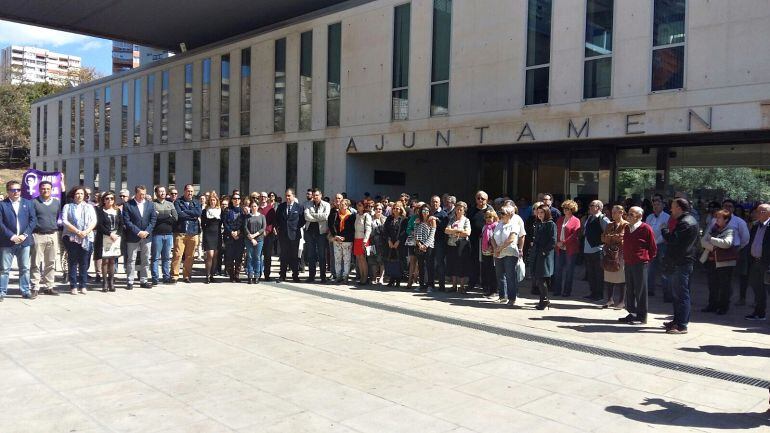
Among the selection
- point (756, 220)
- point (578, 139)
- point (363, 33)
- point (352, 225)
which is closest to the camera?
point (756, 220)

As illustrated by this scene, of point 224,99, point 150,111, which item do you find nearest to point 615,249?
point 224,99

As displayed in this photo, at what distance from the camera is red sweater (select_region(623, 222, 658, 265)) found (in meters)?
8.45

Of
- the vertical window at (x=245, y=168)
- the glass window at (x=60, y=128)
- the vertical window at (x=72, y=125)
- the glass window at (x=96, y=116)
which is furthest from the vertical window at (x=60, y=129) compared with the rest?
the vertical window at (x=245, y=168)

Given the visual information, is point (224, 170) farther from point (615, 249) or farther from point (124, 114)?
point (615, 249)

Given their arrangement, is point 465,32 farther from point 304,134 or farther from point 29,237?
point 29,237

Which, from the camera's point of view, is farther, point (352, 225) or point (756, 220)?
point (352, 225)

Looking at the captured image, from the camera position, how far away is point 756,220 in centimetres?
951

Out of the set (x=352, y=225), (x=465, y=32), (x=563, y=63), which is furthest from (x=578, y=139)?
(x=352, y=225)

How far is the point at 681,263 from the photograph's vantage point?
315 inches

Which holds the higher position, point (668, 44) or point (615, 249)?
point (668, 44)

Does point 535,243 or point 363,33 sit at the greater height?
point 363,33

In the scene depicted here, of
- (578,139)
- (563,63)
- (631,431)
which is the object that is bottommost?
(631,431)

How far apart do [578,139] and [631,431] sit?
10.4m

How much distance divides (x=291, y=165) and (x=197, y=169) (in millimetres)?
6184
